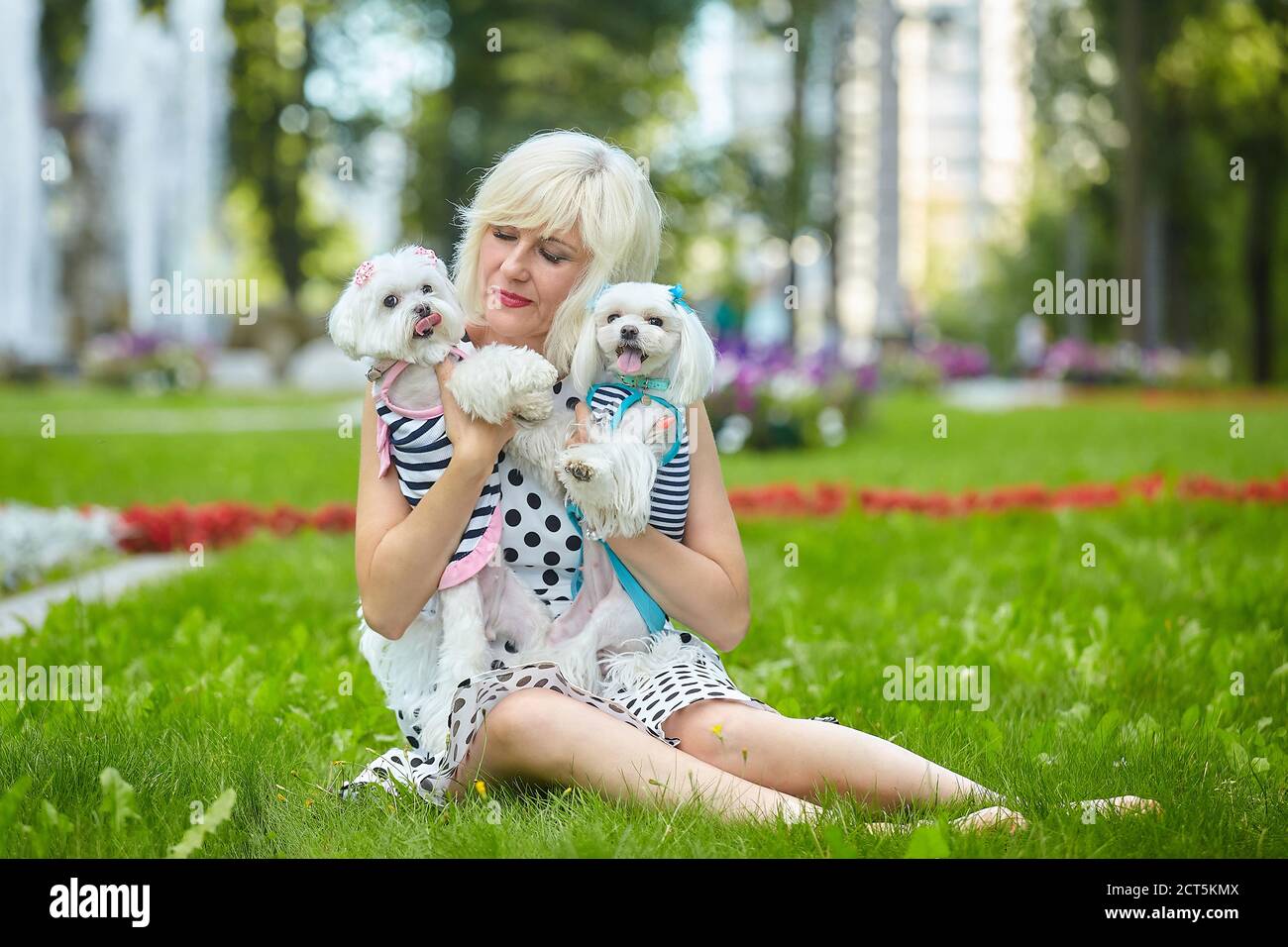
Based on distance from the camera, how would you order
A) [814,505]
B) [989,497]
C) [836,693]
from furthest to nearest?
[989,497], [814,505], [836,693]

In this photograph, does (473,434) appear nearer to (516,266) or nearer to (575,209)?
(516,266)

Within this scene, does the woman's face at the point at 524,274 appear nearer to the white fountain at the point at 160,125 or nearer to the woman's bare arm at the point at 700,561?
the woman's bare arm at the point at 700,561

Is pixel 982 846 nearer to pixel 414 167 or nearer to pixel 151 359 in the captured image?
pixel 151 359

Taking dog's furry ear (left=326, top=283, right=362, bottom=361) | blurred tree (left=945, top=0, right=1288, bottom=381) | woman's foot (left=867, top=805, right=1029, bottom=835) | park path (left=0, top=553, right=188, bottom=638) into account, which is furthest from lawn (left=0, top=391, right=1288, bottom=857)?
blurred tree (left=945, top=0, right=1288, bottom=381)

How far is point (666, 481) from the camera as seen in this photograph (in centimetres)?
326

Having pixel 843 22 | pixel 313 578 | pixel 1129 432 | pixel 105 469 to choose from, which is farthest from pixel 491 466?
pixel 843 22

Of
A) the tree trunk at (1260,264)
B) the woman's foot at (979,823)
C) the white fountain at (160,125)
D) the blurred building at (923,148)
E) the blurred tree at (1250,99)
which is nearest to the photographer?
the woman's foot at (979,823)

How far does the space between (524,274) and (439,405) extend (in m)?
0.37

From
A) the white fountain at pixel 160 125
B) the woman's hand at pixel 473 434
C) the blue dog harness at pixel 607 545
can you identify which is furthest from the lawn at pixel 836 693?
the white fountain at pixel 160 125

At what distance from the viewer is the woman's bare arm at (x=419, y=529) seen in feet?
10.1

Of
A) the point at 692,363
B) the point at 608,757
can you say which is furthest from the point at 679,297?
the point at 608,757

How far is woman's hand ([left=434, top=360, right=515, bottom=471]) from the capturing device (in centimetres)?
308

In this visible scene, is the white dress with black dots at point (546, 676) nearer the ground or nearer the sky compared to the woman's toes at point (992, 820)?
nearer the sky

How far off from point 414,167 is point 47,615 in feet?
82.5
